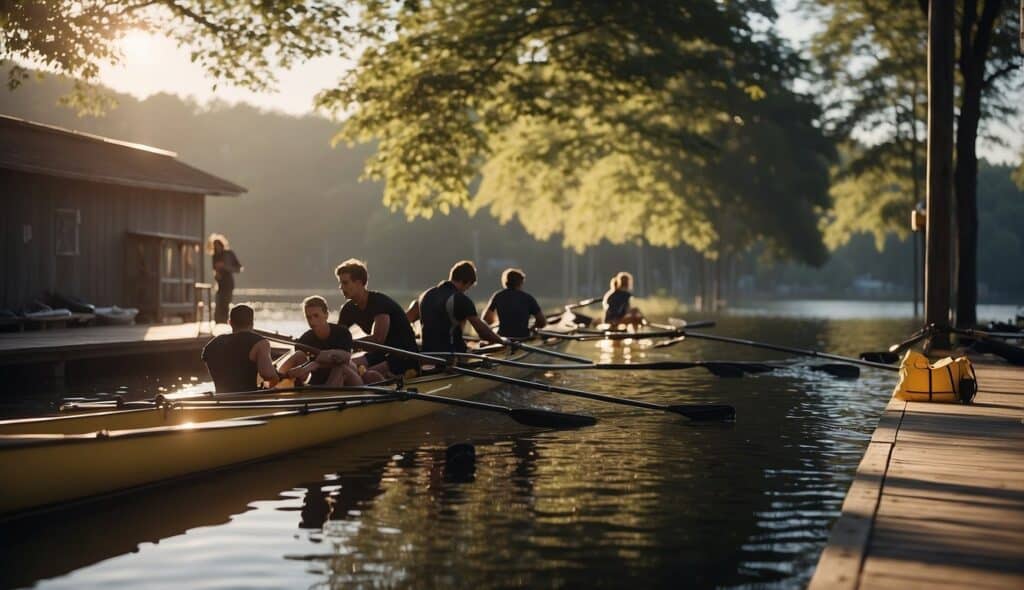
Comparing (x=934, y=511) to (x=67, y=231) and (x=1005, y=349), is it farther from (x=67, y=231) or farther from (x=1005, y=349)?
(x=67, y=231)

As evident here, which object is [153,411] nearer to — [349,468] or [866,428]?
[349,468]

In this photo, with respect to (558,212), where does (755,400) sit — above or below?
below

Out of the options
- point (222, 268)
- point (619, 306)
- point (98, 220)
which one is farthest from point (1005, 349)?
point (98, 220)

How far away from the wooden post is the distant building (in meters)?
17.0

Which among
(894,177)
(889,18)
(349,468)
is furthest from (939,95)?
(894,177)

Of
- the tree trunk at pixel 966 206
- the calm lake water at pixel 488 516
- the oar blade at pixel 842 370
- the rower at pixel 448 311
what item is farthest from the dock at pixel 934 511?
the tree trunk at pixel 966 206

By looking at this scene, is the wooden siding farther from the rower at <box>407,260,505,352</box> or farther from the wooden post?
the wooden post

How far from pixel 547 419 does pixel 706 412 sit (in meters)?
2.12

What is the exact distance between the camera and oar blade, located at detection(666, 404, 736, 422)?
47.6ft

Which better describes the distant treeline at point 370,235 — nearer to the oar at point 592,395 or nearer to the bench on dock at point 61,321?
the bench on dock at point 61,321

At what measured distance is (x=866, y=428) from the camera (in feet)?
47.8

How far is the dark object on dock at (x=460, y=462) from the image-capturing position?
11344 millimetres

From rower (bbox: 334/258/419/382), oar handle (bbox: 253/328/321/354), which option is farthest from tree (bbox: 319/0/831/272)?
oar handle (bbox: 253/328/321/354)

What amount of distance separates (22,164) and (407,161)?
32.3 ft
